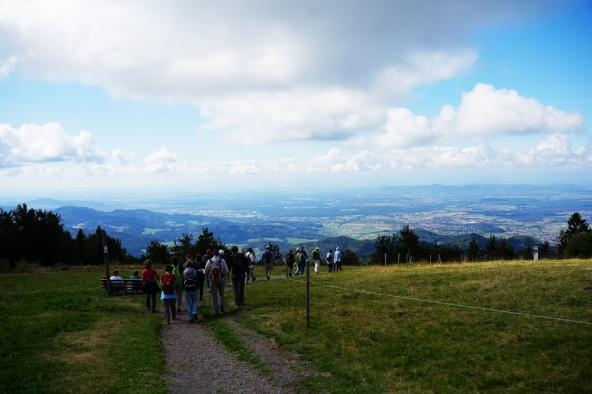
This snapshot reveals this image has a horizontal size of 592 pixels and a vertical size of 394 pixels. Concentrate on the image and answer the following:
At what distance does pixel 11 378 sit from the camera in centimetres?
1019

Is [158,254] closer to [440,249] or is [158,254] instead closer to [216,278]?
[440,249]

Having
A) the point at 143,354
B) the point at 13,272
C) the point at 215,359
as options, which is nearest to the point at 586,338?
the point at 215,359

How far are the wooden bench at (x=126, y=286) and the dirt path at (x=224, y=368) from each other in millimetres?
10398

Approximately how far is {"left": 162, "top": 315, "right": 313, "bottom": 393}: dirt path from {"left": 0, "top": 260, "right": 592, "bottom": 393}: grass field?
0.40m

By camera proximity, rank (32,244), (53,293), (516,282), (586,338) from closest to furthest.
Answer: (586,338) < (516,282) < (53,293) < (32,244)

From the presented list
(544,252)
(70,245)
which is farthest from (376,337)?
(544,252)

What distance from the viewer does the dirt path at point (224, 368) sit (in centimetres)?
997

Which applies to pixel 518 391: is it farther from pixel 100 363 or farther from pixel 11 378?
pixel 11 378

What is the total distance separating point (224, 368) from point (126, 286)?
49.7ft

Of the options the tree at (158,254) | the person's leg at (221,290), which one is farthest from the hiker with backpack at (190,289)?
the tree at (158,254)

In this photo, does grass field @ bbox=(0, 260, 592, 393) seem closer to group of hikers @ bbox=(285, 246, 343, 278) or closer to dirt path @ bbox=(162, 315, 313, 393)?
dirt path @ bbox=(162, 315, 313, 393)

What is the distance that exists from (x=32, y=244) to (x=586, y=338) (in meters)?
62.9

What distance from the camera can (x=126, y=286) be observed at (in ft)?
80.4

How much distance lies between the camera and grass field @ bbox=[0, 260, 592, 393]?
976 cm
